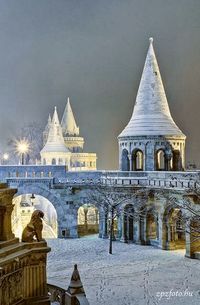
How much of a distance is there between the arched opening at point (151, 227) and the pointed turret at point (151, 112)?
6.03 meters

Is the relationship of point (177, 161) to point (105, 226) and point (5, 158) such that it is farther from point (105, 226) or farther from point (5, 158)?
point (5, 158)

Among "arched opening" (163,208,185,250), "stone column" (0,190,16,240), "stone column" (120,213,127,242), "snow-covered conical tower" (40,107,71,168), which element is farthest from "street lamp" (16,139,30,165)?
"stone column" (0,190,16,240)

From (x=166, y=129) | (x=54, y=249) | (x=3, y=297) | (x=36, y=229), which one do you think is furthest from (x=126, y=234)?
(x=3, y=297)

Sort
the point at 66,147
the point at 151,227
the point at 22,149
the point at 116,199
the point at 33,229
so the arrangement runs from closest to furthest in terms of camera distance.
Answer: the point at 33,229
the point at 116,199
the point at 151,227
the point at 22,149
the point at 66,147

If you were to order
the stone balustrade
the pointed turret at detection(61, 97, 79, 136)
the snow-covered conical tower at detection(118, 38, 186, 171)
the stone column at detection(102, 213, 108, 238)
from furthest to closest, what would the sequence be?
the pointed turret at detection(61, 97, 79, 136) < the snow-covered conical tower at detection(118, 38, 186, 171) < the stone column at detection(102, 213, 108, 238) < the stone balustrade

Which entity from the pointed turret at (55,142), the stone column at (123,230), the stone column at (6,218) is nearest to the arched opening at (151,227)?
the stone column at (123,230)

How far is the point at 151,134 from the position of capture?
32.0m

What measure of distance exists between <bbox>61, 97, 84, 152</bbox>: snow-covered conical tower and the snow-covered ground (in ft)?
102

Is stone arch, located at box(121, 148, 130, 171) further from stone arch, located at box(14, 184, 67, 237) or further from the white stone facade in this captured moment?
the white stone facade

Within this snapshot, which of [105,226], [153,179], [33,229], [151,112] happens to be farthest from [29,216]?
[33,229]

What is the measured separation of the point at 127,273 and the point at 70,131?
39877mm

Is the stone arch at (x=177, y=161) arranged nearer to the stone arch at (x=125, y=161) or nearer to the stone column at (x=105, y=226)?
the stone arch at (x=125, y=161)

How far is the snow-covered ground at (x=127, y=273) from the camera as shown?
17.5 m

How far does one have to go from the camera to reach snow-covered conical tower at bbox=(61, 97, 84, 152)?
59.3 metres
